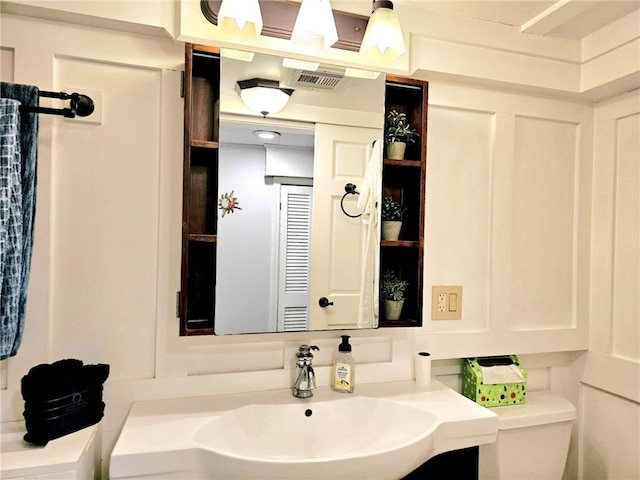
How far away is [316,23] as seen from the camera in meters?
1.28

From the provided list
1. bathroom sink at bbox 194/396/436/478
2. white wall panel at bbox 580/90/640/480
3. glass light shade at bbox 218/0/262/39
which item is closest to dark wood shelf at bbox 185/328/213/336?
bathroom sink at bbox 194/396/436/478

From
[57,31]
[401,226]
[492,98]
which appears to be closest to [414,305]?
[401,226]

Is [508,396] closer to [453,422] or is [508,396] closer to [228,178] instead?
[453,422]

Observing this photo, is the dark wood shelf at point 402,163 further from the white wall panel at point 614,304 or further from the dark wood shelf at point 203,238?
the white wall panel at point 614,304

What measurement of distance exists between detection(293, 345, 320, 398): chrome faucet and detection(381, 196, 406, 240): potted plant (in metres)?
0.48

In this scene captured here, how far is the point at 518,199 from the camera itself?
5.65 feet

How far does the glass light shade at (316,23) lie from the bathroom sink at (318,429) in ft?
3.78

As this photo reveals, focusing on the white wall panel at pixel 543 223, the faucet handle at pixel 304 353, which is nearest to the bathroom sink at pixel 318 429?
the faucet handle at pixel 304 353

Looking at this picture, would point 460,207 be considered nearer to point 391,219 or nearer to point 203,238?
point 391,219

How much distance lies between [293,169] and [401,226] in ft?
1.47

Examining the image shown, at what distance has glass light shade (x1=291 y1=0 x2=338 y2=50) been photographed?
4.20 ft

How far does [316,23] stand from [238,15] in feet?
0.77

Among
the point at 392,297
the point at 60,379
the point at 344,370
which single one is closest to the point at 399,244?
the point at 392,297

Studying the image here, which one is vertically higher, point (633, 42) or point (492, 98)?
point (633, 42)
